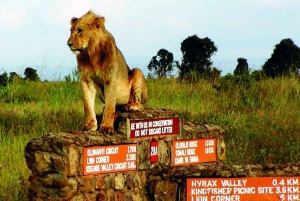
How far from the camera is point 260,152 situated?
1129 centimetres

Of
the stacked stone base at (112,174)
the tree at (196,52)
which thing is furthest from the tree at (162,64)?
the stacked stone base at (112,174)

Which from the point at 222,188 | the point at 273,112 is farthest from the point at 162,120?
the point at 273,112

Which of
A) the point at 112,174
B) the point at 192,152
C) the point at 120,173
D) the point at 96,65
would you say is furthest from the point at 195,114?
the point at 112,174

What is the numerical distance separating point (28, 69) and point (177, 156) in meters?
11.8

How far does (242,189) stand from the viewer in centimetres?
820

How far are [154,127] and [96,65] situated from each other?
3.62ft

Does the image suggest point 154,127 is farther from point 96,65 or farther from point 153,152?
point 96,65

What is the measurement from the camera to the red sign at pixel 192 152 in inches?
355

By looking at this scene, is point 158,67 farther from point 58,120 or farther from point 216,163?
point 216,163

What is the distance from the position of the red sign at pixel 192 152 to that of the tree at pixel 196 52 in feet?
34.0

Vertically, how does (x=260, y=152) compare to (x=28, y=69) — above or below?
below

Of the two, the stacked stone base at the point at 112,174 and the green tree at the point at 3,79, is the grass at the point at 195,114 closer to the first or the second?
the green tree at the point at 3,79

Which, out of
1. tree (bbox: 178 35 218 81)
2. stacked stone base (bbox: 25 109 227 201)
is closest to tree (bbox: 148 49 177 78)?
tree (bbox: 178 35 218 81)

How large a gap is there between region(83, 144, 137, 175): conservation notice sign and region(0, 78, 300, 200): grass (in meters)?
1.38
